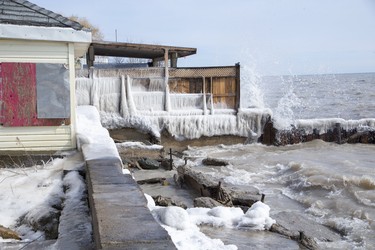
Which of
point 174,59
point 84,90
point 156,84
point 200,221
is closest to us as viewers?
point 200,221

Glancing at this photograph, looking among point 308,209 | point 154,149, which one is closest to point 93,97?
point 154,149

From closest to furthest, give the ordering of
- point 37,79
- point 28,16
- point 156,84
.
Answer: point 28,16, point 37,79, point 156,84

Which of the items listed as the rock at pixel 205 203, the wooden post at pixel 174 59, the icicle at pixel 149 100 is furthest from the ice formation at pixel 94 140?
the wooden post at pixel 174 59

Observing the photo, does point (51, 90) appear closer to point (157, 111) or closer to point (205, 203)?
point (205, 203)

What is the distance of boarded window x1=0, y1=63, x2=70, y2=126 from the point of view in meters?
7.97

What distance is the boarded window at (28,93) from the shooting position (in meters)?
7.97

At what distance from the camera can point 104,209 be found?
14.2ft

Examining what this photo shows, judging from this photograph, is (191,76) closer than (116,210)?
No

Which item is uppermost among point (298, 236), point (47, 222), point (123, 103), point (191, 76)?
point (191, 76)

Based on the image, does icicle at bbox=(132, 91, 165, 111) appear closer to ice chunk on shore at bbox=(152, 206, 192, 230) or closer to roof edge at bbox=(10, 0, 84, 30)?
roof edge at bbox=(10, 0, 84, 30)

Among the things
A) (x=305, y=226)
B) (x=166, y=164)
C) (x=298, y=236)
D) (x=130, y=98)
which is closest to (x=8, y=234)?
(x=298, y=236)

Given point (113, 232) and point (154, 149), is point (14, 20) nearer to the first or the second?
point (113, 232)

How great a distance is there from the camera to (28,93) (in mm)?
8086

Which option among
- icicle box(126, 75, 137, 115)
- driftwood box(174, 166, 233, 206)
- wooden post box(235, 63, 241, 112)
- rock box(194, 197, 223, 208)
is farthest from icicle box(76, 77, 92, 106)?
rock box(194, 197, 223, 208)
